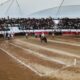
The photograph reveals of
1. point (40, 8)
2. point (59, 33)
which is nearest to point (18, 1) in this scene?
point (40, 8)

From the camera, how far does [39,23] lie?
60562 millimetres

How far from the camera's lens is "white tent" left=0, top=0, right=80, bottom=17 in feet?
205

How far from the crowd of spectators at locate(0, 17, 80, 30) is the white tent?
2.38 m

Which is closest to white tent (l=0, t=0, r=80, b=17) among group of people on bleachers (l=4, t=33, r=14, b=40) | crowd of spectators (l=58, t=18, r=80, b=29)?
crowd of spectators (l=58, t=18, r=80, b=29)

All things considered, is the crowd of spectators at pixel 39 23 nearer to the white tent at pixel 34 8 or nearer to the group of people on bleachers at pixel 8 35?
the white tent at pixel 34 8

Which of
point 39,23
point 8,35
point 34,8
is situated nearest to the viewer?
point 8,35

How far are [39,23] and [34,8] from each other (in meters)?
5.79

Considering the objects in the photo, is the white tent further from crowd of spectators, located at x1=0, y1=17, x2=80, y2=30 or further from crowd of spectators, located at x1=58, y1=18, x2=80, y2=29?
crowd of spectators, located at x1=0, y1=17, x2=80, y2=30

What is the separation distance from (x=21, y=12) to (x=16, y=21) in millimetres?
4142

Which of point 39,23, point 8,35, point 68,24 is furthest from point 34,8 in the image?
point 8,35

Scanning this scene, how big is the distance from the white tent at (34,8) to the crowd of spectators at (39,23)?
93.7 inches

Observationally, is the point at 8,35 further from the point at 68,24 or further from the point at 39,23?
the point at 68,24

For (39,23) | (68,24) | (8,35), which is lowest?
(8,35)

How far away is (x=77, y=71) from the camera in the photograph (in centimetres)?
1437
